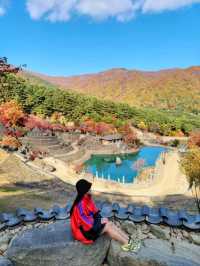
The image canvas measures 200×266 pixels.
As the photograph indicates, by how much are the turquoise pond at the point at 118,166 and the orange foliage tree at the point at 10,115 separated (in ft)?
41.3

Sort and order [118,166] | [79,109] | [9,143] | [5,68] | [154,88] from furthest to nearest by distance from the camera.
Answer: [154,88] → [79,109] → [118,166] → [9,143] → [5,68]

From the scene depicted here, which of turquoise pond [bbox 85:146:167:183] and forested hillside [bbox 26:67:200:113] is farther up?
forested hillside [bbox 26:67:200:113]

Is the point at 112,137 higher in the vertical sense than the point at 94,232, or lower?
lower

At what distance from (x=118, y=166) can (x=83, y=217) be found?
4019 cm

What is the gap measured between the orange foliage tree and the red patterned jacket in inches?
1707

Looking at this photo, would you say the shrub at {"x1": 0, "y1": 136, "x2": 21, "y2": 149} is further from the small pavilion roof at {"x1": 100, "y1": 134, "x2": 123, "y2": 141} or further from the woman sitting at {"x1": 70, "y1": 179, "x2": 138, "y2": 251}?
the woman sitting at {"x1": 70, "y1": 179, "x2": 138, "y2": 251}

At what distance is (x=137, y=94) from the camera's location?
14900 cm

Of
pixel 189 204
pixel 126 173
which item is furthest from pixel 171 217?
pixel 126 173

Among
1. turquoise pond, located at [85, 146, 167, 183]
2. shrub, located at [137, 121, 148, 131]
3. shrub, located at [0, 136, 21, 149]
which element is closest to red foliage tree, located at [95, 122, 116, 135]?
turquoise pond, located at [85, 146, 167, 183]

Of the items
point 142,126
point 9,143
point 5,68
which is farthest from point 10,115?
point 5,68

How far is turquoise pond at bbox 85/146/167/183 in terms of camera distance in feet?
128

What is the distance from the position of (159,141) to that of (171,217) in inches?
2389

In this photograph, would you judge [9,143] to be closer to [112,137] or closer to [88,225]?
[112,137]

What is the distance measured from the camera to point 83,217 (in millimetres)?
5289
